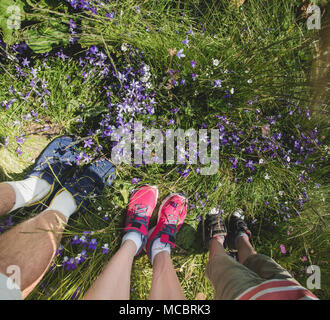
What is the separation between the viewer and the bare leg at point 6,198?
1.93 metres

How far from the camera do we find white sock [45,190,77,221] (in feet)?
7.39

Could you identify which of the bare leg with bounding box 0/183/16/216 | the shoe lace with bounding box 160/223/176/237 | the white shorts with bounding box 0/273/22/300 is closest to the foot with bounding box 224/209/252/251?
the shoe lace with bounding box 160/223/176/237

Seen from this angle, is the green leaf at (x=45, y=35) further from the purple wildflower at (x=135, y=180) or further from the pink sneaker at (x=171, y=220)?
the pink sneaker at (x=171, y=220)

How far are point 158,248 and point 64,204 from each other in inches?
44.0

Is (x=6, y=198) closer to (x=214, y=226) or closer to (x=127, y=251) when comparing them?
(x=127, y=251)

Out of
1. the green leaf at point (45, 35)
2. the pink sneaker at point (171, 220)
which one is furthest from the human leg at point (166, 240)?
the green leaf at point (45, 35)

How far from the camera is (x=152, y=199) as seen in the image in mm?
2561

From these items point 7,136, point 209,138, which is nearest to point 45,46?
point 7,136

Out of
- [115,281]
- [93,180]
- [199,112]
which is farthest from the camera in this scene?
[93,180]

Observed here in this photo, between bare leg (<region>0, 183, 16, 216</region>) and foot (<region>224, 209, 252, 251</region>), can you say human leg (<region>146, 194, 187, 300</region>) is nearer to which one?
foot (<region>224, 209, 252, 251</region>)

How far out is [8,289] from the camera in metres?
1.49

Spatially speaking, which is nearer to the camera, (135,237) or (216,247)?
(135,237)

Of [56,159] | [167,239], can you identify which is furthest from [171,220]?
[56,159]

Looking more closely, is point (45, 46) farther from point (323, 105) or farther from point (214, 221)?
point (323, 105)
